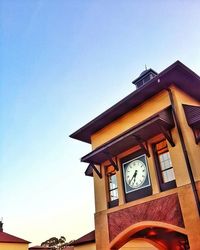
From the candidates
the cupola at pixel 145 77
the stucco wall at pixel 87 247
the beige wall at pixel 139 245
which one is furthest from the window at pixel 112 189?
the stucco wall at pixel 87 247

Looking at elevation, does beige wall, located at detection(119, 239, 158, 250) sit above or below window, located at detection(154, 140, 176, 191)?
below

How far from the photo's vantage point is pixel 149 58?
38.9 feet

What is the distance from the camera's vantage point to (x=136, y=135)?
8844mm

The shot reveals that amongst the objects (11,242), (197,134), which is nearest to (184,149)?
(197,134)

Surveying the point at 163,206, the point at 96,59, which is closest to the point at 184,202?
the point at 163,206

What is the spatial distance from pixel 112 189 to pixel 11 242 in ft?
66.7

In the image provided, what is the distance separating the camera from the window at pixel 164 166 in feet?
27.0

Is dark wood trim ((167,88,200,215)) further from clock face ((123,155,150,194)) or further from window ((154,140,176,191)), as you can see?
clock face ((123,155,150,194))

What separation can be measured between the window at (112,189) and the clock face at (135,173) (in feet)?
2.87

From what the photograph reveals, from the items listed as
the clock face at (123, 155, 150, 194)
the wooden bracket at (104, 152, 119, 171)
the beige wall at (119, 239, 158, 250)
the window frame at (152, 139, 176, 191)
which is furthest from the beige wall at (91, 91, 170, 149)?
the beige wall at (119, 239, 158, 250)

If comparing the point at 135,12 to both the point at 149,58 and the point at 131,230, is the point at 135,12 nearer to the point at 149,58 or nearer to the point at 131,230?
the point at 149,58

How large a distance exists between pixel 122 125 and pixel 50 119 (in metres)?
6.56

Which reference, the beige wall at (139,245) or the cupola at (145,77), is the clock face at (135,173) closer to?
the beige wall at (139,245)

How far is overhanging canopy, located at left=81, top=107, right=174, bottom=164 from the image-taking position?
325 inches
